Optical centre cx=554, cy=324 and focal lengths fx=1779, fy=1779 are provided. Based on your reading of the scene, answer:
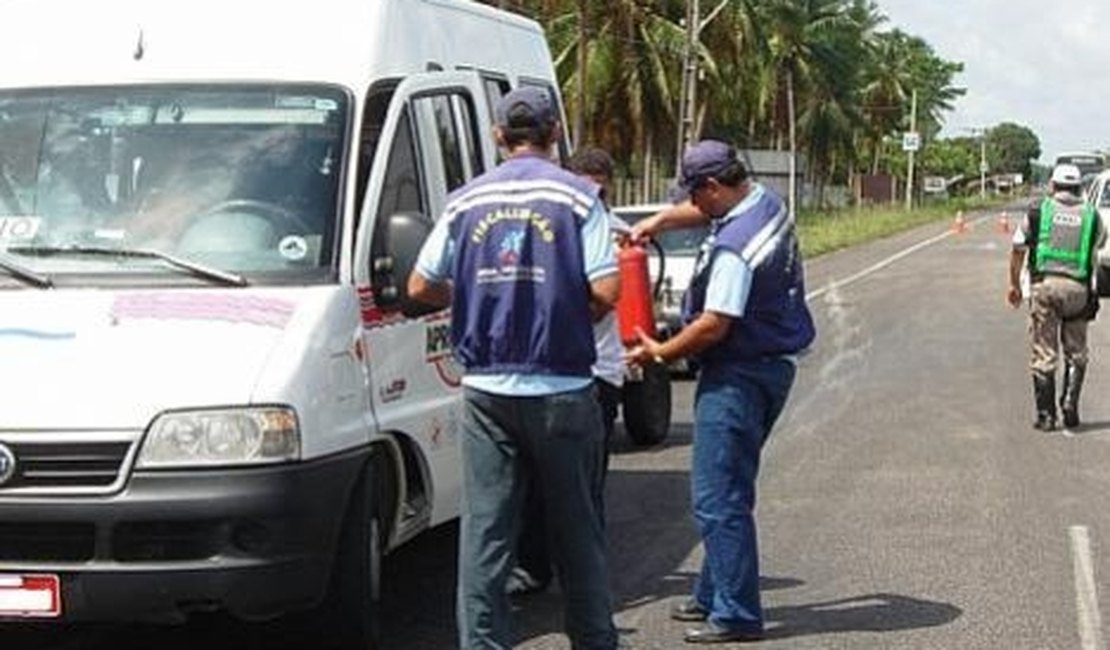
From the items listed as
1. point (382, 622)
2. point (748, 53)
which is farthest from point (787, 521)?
point (748, 53)

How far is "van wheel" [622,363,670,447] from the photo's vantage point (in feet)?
38.4

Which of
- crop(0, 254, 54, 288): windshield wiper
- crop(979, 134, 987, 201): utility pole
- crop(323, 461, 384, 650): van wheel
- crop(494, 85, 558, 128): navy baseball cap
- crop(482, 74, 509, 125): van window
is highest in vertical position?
crop(482, 74, 509, 125): van window

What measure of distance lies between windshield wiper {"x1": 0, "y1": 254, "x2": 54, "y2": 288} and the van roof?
2.85 feet

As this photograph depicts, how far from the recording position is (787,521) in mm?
9125

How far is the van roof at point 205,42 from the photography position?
6.52 m

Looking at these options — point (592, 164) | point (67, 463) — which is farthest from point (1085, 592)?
point (67, 463)

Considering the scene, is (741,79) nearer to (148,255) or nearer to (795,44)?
(795,44)

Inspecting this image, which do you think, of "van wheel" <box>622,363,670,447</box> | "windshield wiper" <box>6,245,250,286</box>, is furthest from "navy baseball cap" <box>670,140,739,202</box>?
"van wheel" <box>622,363,670,447</box>

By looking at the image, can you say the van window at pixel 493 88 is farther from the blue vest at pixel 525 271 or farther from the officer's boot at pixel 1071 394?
the officer's boot at pixel 1071 394

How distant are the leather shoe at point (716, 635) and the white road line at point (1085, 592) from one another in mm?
1265

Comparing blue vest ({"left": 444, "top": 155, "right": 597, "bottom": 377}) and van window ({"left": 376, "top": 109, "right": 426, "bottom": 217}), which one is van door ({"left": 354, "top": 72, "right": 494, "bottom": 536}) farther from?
blue vest ({"left": 444, "top": 155, "right": 597, "bottom": 377})

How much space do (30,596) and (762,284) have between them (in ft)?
9.15

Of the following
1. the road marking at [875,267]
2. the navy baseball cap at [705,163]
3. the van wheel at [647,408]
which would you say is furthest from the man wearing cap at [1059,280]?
the road marking at [875,267]

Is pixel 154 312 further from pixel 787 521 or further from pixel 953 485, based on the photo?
pixel 953 485
